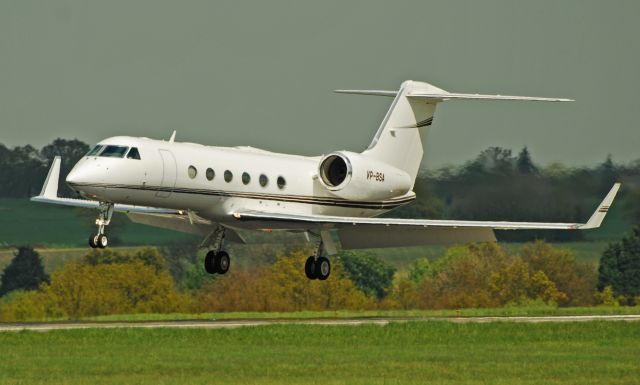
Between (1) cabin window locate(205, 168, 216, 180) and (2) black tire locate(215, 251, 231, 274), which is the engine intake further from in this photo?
(1) cabin window locate(205, 168, 216, 180)

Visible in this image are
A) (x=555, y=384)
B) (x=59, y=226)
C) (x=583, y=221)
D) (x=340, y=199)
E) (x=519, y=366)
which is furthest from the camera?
(x=59, y=226)

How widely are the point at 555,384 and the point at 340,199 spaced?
453 inches

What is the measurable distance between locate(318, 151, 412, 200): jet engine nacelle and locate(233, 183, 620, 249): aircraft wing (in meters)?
0.80

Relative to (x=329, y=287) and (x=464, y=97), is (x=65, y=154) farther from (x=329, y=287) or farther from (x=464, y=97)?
(x=464, y=97)

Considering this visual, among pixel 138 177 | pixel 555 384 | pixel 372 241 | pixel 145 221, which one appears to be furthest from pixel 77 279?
pixel 555 384

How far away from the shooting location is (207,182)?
33.1 meters

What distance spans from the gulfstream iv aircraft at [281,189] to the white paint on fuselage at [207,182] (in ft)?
0.07

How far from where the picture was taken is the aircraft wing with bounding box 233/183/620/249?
1334 inches

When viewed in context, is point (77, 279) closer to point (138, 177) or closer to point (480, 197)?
point (480, 197)

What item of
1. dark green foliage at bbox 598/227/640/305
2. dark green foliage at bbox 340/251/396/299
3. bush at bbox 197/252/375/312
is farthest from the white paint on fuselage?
dark green foliage at bbox 340/251/396/299

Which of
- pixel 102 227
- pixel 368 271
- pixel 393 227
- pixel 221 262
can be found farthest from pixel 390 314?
pixel 102 227

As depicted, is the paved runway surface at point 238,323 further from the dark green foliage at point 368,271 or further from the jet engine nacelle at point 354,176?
the dark green foliage at point 368,271

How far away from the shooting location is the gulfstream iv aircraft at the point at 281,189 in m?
31.9

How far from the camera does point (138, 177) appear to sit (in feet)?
104
